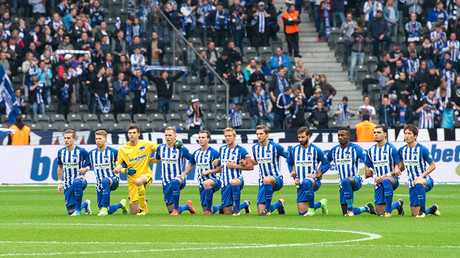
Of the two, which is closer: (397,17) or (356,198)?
(356,198)

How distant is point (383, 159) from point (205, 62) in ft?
52.5

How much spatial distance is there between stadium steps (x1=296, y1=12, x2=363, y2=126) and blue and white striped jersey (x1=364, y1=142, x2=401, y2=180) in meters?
17.7

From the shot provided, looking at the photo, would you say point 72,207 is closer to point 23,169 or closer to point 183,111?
point 23,169

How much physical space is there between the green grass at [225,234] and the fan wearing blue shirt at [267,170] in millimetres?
402

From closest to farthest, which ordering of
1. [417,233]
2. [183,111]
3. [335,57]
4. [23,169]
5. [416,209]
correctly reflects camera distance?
1. [417,233]
2. [416,209]
3. [23,169]
4. [183,111]
5. [335,57]

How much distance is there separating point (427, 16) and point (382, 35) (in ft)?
11.6

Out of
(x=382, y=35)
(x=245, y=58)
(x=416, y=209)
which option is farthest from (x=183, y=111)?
(x=416, y=209)

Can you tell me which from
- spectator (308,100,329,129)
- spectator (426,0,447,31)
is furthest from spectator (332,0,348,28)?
spectator (308,100,329,129)

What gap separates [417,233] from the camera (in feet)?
43.5

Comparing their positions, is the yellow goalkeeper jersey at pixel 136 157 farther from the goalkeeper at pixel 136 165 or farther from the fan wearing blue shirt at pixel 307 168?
the fan wearing blue shirt at pixel 307 168

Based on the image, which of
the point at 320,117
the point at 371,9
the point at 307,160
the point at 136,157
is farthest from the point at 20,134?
the point at 371,9

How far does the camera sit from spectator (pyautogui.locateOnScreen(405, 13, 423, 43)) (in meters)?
36.2

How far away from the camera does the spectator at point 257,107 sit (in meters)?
31.7

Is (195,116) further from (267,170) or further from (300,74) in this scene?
(267,170)
